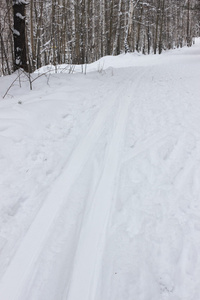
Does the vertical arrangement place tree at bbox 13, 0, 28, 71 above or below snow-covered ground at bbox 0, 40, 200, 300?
above

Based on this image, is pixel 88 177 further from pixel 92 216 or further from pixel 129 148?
pixel 129 148

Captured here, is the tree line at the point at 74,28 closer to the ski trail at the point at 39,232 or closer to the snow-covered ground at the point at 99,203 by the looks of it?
the snow-covered ground at the point at 99,203

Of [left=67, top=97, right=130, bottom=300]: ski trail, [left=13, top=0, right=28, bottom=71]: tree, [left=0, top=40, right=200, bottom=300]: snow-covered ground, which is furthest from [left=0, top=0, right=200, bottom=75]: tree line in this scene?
[left=67, top=97, right=130, bottom=300]: ski trail

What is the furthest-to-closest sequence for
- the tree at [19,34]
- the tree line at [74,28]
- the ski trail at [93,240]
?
the tree line at [74,28] < the tree at [19,34] < the ski trail at [93,240]

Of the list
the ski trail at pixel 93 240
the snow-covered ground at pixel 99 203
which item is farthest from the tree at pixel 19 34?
the ski trail at pixel 93 240

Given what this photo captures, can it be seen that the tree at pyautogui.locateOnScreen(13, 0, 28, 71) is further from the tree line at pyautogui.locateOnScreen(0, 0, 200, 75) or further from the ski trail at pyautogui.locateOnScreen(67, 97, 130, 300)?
the ski trail at pyautogui.locateOnScreen(67, 97, 130, 300)

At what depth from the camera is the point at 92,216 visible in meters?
2.58

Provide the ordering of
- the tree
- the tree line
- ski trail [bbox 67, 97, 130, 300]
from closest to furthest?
ski trail [bbox 67, 97, 130, 300] → the tree → the tree line

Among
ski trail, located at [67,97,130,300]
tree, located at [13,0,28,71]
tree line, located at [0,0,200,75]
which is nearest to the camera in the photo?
ski trail, located at [67,97,130,300]

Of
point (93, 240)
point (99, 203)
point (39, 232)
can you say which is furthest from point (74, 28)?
point (93, 240)

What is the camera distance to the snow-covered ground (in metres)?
1.92

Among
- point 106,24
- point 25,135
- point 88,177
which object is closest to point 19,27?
Answer: point 25,135

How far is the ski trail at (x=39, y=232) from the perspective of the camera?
75.2 inches

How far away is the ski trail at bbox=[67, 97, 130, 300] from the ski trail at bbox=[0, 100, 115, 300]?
407mm
